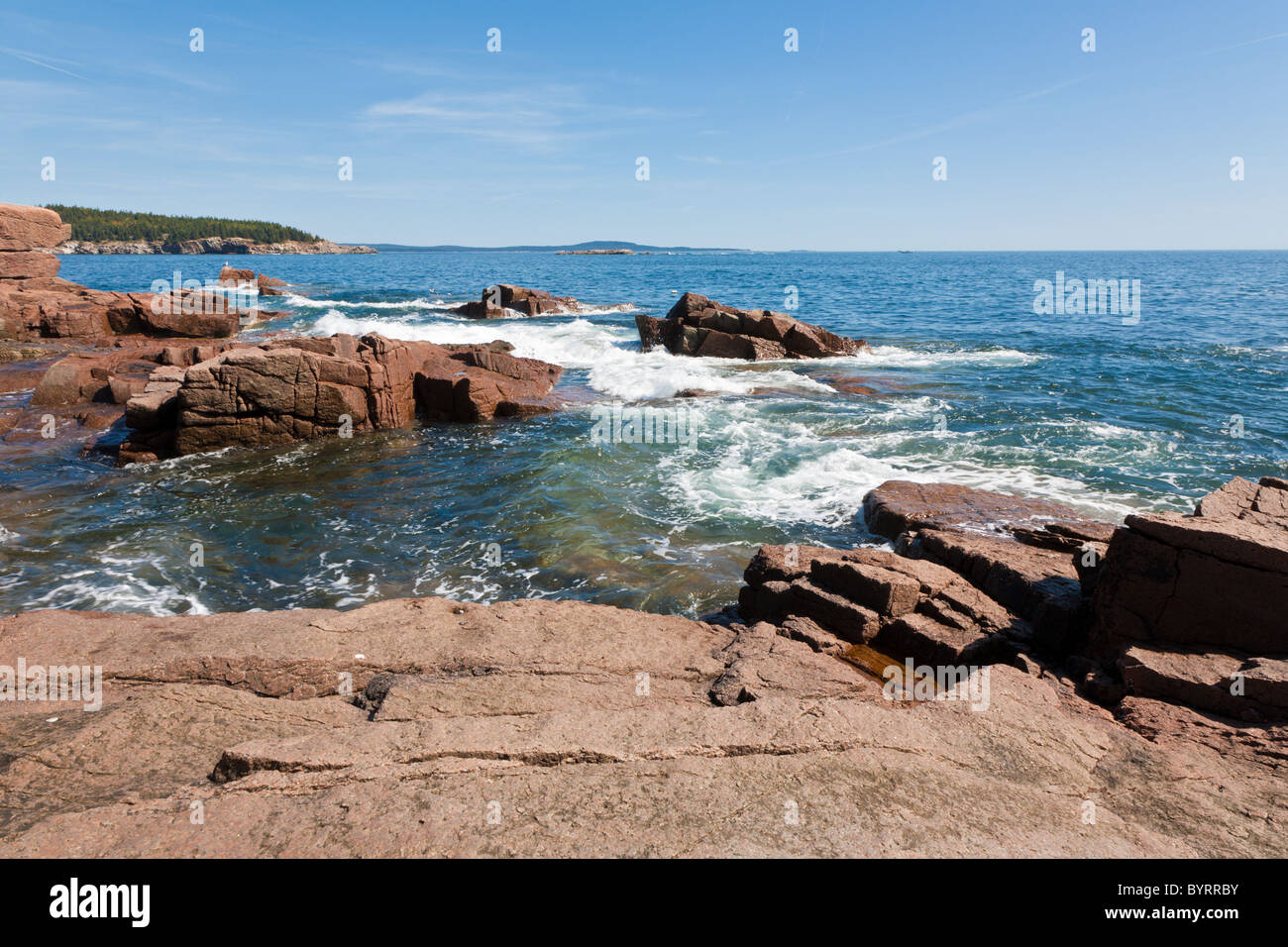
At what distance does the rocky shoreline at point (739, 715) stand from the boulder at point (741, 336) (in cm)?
1921

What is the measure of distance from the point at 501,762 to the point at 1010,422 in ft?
55.3

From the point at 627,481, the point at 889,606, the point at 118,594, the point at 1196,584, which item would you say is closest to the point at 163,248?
the point at 627,481

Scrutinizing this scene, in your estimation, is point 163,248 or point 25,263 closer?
point 25,263

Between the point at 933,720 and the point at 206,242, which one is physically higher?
the point at 206,242

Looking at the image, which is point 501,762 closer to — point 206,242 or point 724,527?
point 724,527

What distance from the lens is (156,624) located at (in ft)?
21.6

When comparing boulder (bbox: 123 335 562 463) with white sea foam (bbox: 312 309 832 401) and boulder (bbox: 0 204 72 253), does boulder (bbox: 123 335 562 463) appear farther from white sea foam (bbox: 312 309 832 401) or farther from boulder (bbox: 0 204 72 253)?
boulder (bbox: 0 204 72 253)

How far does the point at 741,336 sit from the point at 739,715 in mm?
24345

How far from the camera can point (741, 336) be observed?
91.2ft

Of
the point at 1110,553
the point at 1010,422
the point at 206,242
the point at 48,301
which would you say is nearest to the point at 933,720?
the point at 1110,553

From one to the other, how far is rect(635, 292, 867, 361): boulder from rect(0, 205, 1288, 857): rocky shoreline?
19.2m

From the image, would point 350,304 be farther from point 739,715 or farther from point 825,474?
point 739,715

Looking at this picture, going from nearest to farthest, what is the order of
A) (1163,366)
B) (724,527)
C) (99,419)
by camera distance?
(724,527)
(99,419)
(1163,366)
